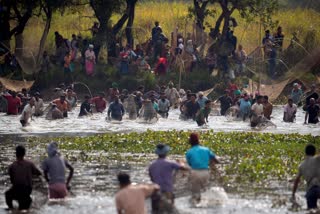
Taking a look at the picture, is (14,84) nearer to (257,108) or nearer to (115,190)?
(257,108)

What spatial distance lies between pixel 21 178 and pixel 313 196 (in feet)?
16.9

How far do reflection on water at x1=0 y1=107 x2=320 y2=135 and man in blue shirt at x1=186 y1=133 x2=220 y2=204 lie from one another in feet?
49.7

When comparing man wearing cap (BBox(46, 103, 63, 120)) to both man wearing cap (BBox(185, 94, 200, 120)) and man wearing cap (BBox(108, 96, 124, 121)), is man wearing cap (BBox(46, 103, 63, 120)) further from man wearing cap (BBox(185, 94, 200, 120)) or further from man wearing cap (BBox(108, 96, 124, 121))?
man wearing cap (BBox(185, 94, 200, 120))

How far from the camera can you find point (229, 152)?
1012 inches

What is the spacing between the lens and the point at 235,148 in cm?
2647

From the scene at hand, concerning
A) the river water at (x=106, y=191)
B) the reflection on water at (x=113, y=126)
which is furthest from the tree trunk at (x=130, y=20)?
the river water at (x=106, y=191)

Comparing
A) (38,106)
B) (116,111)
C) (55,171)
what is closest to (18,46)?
(38,106)

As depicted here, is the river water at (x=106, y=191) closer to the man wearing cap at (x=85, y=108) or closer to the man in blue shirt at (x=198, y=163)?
the man in blue shirt at (x=198, y=163)

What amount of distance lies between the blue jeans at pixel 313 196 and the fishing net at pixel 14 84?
1008 inches

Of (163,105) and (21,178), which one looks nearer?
(21,178)

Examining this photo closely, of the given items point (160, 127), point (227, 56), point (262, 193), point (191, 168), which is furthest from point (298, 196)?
point (227, 56)

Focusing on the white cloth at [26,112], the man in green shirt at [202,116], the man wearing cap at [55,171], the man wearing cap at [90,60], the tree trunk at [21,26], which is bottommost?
the man wearing cap at [55,171]

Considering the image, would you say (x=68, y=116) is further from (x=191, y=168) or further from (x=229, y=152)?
(x=191, y=168)

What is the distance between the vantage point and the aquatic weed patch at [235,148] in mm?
22250
